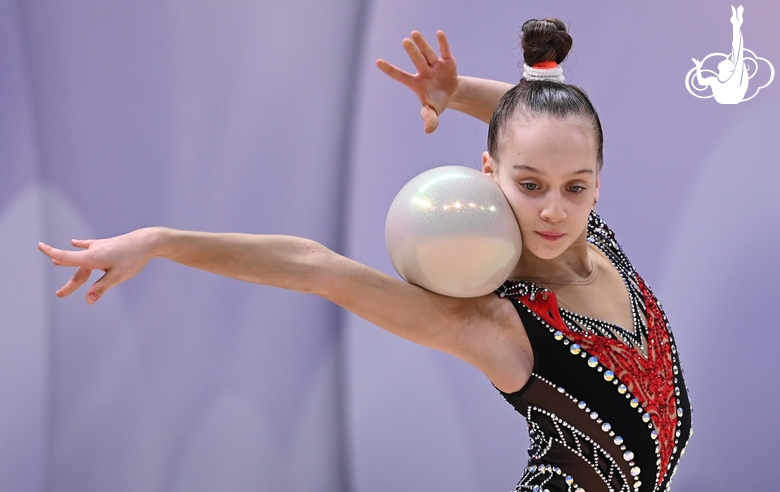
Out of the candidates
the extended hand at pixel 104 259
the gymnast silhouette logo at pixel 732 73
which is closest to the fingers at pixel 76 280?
the extended hand at pixel 104 259

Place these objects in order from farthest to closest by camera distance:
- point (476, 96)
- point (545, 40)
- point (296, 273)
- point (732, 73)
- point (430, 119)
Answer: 1. point (732, 73)
2. point (476, 96)
3. point (430, 119)
4. point (545, 40)
5. point (296, 273)

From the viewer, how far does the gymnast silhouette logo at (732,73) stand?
8.03 feet

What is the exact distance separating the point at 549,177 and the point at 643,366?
1.30ft

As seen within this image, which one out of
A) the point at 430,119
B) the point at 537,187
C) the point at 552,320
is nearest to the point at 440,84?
the point at 430,119

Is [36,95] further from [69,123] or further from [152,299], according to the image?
[152,299]

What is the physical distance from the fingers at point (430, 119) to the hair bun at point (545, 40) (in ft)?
0.72

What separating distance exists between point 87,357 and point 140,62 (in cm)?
Result: 79

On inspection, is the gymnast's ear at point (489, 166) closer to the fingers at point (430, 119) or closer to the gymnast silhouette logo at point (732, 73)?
the fingers at point (430, 119)

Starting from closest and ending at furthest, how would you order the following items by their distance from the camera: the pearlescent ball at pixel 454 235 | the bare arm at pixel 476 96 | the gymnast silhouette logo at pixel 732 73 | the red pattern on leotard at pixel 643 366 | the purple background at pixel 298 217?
the pearlescent ball at pixel 454 235
the red pattern on leotard at pixel 643 366
the bare arm at pixel 476 96
the purple background at pixel 298 217
the gymnast silhouette logo at pixel 732 73

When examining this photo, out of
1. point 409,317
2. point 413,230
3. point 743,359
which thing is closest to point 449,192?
point 413,230

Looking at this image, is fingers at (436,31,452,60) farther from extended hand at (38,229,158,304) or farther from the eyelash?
extended hand at (38,229,158,304)

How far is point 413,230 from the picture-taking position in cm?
137

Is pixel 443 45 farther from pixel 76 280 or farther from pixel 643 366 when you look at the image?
pixel 76 280

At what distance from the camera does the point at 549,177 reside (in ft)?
4.60
